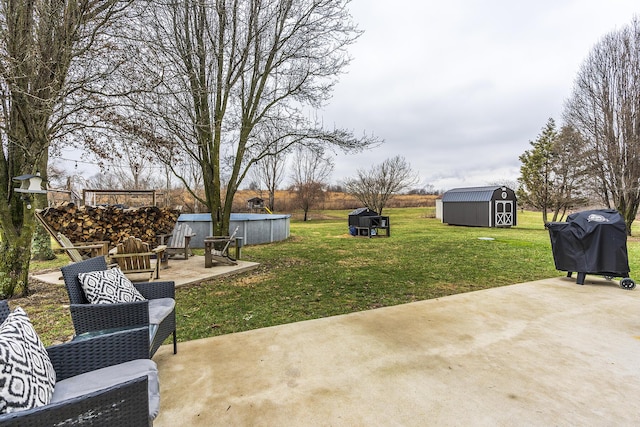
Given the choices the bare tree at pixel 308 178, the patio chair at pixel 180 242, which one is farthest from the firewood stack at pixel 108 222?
the bare tree at pixel 308 178

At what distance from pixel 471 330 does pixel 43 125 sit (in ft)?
18.9

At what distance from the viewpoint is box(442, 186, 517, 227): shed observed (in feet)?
56.9

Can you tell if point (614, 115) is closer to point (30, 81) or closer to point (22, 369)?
point (22, 369)

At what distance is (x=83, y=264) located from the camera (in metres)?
2.37

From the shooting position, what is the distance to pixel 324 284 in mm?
4980

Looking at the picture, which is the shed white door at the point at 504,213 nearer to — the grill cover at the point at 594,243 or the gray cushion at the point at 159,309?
the grill cover at the point at 594,243

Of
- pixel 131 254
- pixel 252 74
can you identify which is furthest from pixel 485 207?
pixel 131 254

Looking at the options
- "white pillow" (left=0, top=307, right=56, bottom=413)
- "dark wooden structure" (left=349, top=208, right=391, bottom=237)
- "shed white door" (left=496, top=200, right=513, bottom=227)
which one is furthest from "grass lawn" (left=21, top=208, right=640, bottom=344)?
"shed white door" (left=496, top=200, right=513, bottom=227)

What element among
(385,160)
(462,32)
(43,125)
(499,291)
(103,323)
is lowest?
(499,291)

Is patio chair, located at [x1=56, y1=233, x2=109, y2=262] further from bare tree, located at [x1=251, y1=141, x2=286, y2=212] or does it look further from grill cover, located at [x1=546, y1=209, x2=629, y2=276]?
bare tree, located at [x1=251, y1=141, x2=286, y2=212]

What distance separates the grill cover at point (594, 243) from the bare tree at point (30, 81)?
7.18m

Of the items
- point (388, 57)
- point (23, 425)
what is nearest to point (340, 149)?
point (388, 57)

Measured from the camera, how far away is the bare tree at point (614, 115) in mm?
12820

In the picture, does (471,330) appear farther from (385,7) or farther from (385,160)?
(385,160)
